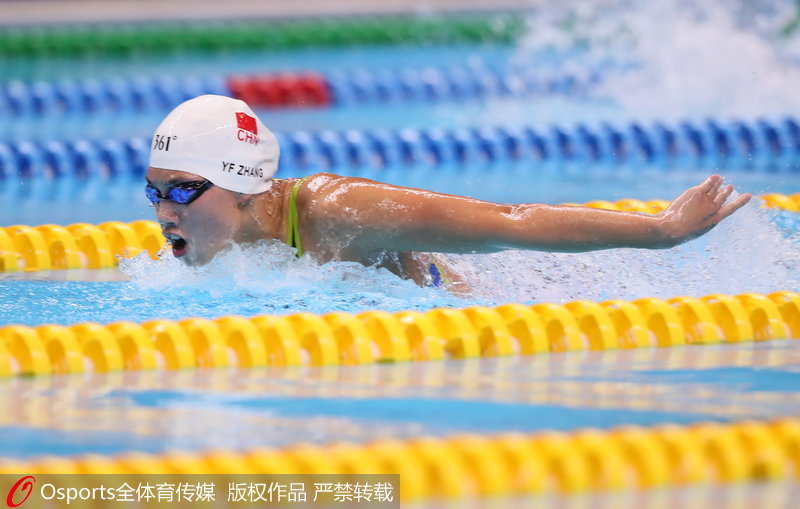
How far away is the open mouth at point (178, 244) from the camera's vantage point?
129 inches

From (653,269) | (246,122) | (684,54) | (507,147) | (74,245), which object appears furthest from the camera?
(684,54)

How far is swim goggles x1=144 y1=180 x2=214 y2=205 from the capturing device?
3.26 metres

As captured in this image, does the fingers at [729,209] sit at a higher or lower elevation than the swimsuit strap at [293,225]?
lower

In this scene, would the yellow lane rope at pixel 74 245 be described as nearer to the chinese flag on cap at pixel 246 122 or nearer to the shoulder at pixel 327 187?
the chinese flag on cap at pixel 246 122

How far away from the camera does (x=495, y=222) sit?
3.09 m

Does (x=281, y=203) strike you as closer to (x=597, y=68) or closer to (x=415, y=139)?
(x=415, y=139)

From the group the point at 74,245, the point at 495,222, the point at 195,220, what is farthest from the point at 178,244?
the point at 74,245

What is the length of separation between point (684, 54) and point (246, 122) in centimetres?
512

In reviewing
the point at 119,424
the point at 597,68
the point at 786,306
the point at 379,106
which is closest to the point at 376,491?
the point at 119,424

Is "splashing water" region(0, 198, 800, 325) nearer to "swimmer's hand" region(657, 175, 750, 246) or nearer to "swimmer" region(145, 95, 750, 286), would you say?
"swimmer" region(145, 95, 750, 286)

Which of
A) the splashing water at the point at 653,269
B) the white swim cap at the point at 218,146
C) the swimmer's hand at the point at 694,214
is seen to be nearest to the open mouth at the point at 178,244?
the white swim cap at the point at 218,146

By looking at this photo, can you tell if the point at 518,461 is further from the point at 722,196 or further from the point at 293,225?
the point at 293,225

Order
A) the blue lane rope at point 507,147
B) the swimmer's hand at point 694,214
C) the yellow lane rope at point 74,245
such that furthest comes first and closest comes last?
the blue lane rope at point 507,147
the yellow lane rope at point 74,245
the swimmer's hand at point 694,214

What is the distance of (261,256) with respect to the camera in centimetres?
335
